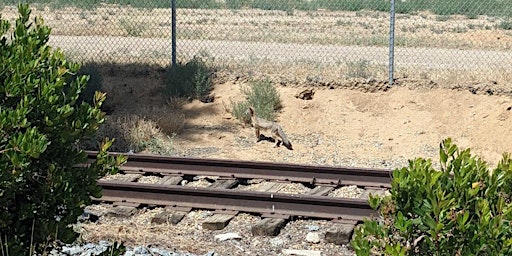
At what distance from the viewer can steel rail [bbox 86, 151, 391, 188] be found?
10.5 meters

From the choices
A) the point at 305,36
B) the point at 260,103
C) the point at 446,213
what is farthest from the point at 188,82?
the point at 305,36

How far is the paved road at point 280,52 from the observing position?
20125 mm

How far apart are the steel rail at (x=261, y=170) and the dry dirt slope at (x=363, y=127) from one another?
5.61ft

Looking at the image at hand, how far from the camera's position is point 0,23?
570cm

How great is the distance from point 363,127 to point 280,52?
9035mm

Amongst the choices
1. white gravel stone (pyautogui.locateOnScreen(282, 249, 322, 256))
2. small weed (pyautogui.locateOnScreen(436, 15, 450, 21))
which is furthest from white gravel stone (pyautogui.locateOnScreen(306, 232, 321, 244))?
small weed (pyautogui.locateOnScreen(436, 15, 450, 21))

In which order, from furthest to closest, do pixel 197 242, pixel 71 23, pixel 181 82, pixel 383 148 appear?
pixel 71 23
pixel 181 82
pixel 383 148
pixel 197 242

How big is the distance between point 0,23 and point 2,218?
127 centimetres

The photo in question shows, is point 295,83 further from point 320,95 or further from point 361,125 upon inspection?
point 361,125

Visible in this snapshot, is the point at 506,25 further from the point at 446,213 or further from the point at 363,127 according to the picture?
the point at 446,213

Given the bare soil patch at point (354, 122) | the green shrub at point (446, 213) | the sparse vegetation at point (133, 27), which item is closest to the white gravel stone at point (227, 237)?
the green shrub at point (446, 213)

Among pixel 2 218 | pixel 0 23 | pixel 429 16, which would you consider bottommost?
pixel 429 16

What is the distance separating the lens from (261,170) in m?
10.8

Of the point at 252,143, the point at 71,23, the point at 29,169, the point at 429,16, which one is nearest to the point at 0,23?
the point at 29,169
